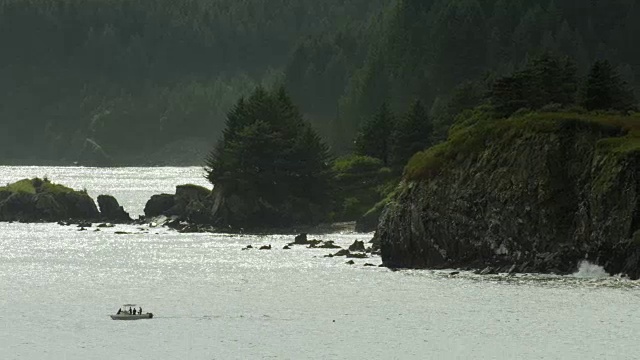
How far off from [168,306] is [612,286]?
106 feet

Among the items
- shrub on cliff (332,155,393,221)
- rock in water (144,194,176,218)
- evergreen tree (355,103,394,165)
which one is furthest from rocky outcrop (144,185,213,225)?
evergreen tree (355,103,394,165)

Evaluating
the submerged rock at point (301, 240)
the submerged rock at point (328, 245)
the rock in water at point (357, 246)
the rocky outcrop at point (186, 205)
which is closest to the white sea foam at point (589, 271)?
the rock in water at point (357, 246)

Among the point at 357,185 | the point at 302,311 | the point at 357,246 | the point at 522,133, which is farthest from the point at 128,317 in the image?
the point at 357,185

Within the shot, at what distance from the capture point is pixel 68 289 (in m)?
113

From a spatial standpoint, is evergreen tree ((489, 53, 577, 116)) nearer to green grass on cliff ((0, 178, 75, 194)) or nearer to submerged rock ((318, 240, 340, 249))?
submerged rock ((318, 240, 340, 249))

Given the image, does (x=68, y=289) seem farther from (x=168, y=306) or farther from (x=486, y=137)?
(x=486, y=137)

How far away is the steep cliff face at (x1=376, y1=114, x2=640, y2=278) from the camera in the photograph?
104688 mm

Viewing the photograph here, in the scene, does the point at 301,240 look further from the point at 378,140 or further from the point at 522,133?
the point at 378,140

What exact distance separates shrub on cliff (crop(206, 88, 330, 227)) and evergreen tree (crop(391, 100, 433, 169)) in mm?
9317

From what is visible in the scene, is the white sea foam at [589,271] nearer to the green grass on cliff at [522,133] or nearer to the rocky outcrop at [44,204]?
the green grass on cliff at [522,133]

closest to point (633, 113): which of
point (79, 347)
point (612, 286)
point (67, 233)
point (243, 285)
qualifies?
point (612, 286)

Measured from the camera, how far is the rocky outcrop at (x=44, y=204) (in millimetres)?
188375

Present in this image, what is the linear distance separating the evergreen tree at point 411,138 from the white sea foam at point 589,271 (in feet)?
218

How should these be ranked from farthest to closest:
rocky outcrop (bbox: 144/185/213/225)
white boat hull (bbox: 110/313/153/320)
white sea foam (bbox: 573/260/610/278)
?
rocky outcrop (bbox: 144/185/213/225) < white sea foam (bbox: 573/260/610/278) < white boat hull (bbox: 110/313/153/320)
